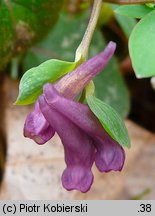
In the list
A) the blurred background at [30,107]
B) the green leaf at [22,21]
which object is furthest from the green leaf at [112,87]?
the green leaf at [22,21]

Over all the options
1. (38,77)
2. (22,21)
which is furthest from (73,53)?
(38,77)

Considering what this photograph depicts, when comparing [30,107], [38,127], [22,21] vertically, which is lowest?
[30,107]

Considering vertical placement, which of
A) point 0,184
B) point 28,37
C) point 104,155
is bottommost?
point 0,184

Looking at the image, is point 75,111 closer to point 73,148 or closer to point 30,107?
point 73,148

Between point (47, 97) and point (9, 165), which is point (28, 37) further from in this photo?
point (47, 97)

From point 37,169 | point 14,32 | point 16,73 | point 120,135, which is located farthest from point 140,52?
point 16,73

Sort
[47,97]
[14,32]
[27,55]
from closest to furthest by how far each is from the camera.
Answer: [47,97] → [14,32] → [27,55]
